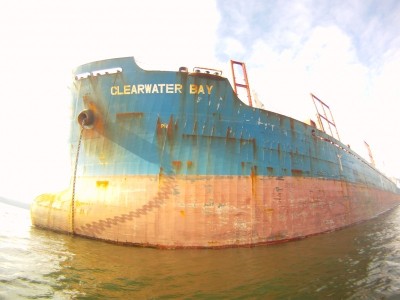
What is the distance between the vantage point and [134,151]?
8.62m

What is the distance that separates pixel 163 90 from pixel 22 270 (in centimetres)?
625

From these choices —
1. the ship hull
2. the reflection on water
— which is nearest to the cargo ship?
the ship hull

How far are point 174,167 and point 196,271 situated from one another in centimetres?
358

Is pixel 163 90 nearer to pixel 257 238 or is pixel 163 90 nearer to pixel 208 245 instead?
pixel 208 245

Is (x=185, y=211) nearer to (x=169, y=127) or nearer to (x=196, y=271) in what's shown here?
(x=196, y=271)

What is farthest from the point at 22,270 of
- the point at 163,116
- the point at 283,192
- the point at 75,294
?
the point at 283,192

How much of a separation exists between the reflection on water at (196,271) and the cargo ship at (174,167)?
780 millimetres

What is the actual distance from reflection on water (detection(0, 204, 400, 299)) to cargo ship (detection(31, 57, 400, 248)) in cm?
78

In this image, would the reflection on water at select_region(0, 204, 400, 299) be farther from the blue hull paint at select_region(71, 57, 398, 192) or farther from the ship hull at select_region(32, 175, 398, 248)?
the blue hull paint at select_region(71, 57, 398, 192)

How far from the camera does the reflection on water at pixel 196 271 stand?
4.34 metres

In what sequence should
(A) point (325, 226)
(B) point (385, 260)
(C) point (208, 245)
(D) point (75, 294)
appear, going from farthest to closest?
(A) point (325, 226) < (C) point (208, 245) < (B) point (385, 260) < (D) point (75, 294)

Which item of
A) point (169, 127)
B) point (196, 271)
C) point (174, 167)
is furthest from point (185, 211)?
point (169, 127)

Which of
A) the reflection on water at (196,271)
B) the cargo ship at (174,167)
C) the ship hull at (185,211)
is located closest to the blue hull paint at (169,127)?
the cargo ship at (174,167)

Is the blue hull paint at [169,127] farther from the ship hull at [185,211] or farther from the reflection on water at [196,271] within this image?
the reflection on water at [196,271]
